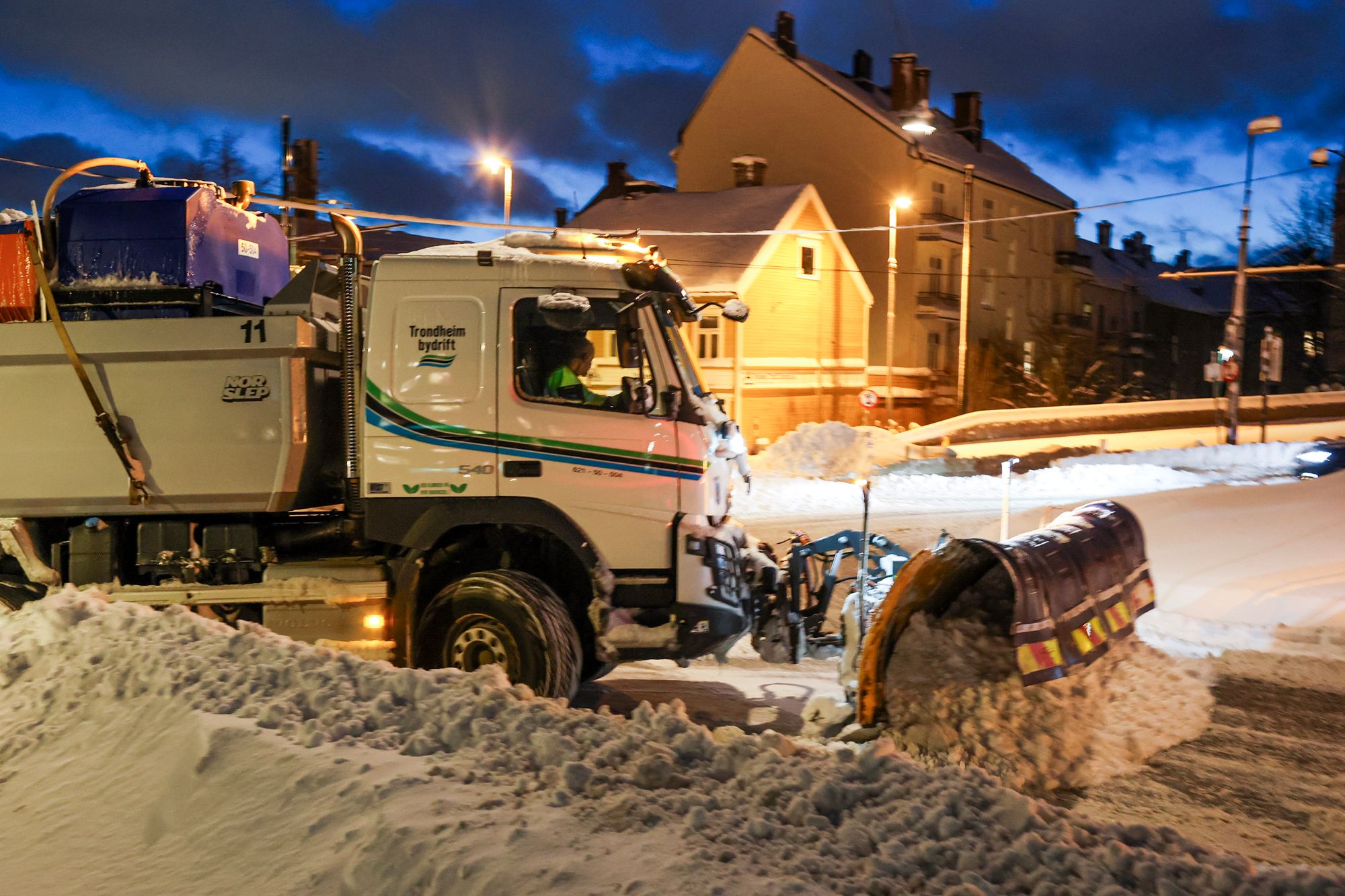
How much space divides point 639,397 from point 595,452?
0.42 m

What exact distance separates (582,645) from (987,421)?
23804mm

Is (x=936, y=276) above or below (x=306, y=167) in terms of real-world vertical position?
below

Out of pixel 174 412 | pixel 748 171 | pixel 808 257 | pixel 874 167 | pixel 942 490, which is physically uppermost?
pixel 874 167

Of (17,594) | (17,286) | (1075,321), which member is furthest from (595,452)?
(1075,321)

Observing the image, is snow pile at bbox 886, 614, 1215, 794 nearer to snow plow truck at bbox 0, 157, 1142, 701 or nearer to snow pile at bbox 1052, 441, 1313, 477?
snow plow truck at bbox 0, 157, 1142, 701

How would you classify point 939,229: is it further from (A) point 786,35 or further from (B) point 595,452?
(B) point 595,452

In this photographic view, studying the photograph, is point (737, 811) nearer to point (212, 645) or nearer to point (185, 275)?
point (212, 645)

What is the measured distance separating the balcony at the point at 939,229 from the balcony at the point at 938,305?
6.68 feet

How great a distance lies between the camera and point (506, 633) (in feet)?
21.6

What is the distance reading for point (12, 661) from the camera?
615 centimetres

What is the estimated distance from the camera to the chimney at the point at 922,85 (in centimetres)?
4338

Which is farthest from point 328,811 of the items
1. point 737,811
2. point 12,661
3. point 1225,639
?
point 1225,639

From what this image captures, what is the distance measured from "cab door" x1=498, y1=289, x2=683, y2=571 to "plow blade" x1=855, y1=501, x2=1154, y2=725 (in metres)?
1.38

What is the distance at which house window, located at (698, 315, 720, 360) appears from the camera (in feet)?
111
